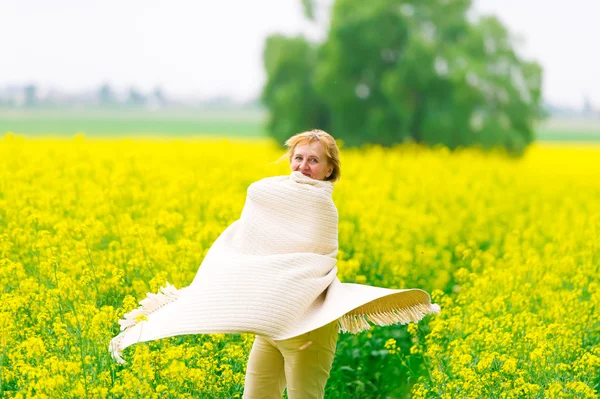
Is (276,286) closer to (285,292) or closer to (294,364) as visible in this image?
(285,292)

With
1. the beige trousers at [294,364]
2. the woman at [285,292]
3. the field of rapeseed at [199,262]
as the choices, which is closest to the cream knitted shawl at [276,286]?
the woman at [285,292]

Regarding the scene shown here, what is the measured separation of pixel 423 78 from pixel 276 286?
17087 mm

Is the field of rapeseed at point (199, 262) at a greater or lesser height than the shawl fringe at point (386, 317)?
lesser

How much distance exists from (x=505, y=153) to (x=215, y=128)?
24.3 m

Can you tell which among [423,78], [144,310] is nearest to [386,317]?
[144,310]

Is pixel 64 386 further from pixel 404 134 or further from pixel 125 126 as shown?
pixel 125 126

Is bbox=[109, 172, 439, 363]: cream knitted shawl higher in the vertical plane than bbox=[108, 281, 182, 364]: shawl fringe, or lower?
higher

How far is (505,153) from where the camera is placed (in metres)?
21.4

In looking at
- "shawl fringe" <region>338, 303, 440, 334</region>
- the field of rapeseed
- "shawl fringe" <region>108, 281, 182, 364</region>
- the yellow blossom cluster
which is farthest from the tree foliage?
"shawl fringe" <region>108, 281, 182, 364</region>

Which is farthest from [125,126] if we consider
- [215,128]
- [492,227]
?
[492,227]

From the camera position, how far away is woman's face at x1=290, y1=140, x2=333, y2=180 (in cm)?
481

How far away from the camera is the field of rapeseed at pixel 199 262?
5.44m

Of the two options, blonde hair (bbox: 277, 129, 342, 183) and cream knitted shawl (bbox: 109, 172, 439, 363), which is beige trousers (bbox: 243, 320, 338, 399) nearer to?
cream knitted shawl (bbox: 109, 172, 439, 363)

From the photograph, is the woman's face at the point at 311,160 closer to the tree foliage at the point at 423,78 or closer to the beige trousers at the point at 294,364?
the beige trousers at the point at 294,364
